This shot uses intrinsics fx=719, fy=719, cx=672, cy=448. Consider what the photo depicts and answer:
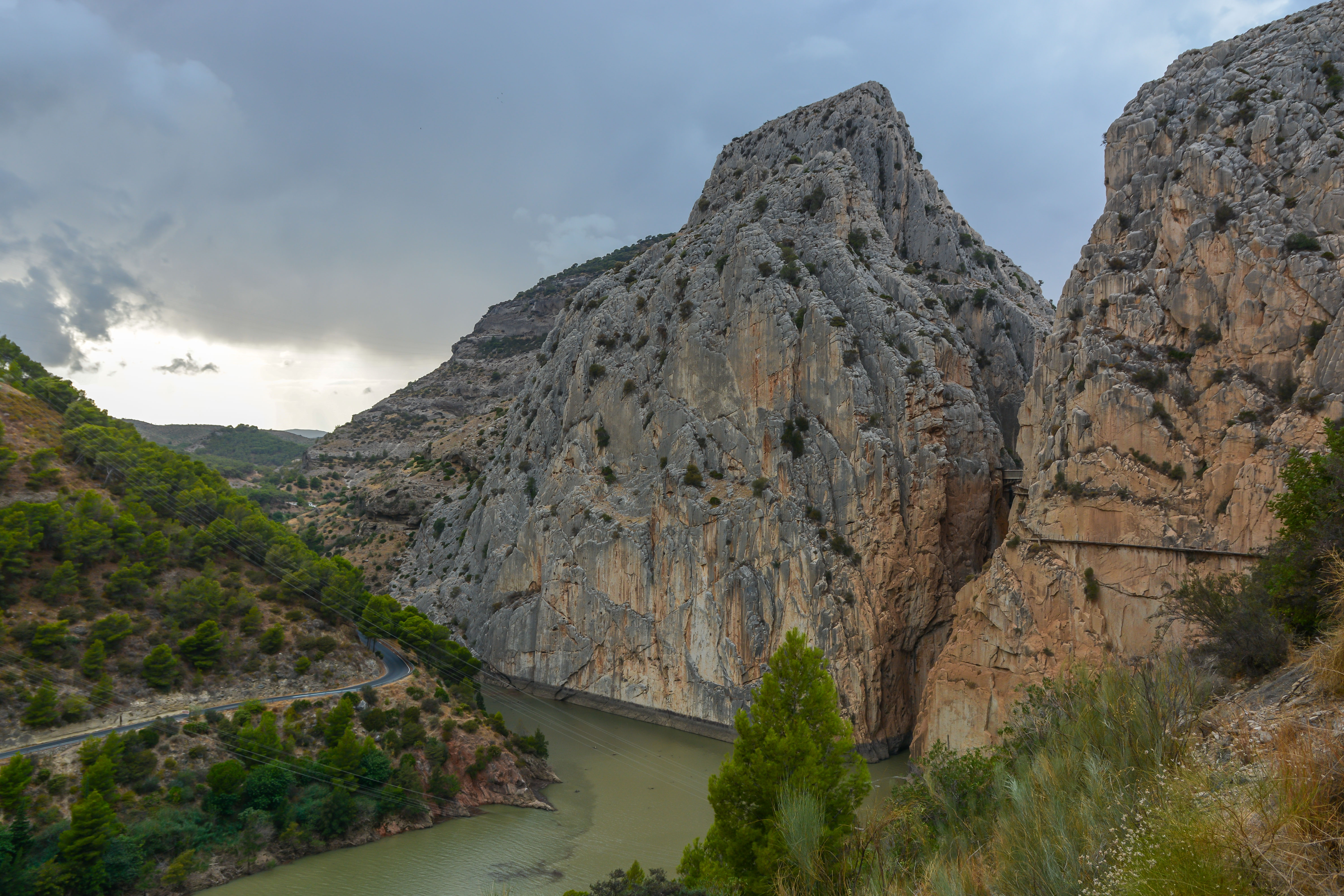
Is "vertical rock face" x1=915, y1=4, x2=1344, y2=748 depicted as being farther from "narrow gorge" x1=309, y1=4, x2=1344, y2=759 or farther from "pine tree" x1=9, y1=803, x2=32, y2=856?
"pine tree" x1=9, y1=803, x2=32, y2=856

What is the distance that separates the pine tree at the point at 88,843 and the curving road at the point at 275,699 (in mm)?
3472

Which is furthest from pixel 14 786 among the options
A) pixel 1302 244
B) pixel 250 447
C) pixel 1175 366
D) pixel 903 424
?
pixel 250 447

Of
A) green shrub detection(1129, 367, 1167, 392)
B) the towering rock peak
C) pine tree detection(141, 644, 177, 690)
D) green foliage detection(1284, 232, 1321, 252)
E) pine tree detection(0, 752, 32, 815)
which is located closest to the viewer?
pine tree detection(0, 752, 32, 815)

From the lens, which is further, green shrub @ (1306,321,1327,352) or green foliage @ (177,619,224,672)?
green foliage @ (177,619,224,672)

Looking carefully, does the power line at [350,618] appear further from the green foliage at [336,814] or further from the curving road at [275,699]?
the green foliage at [336,814]

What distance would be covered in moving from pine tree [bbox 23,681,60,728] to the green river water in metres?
8.70

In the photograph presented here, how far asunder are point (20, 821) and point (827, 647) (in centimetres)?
2952

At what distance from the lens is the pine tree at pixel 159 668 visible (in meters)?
28.0

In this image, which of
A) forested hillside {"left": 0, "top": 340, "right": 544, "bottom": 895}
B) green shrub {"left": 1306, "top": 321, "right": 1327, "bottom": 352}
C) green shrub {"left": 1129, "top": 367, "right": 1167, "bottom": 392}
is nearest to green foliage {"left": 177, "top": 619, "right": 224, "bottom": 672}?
forested hillside {"left": 0, "top": 340, "right": 544, "bottom": 895}

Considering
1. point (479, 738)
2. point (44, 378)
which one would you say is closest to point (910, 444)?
point (479, 738)

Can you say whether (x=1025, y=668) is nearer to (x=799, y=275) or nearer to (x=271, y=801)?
(x=799, y=275)

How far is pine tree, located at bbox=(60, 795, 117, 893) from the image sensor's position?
68.1 feet

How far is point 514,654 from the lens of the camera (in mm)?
45438

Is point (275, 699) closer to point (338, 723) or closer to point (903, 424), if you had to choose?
point (338, 723)
